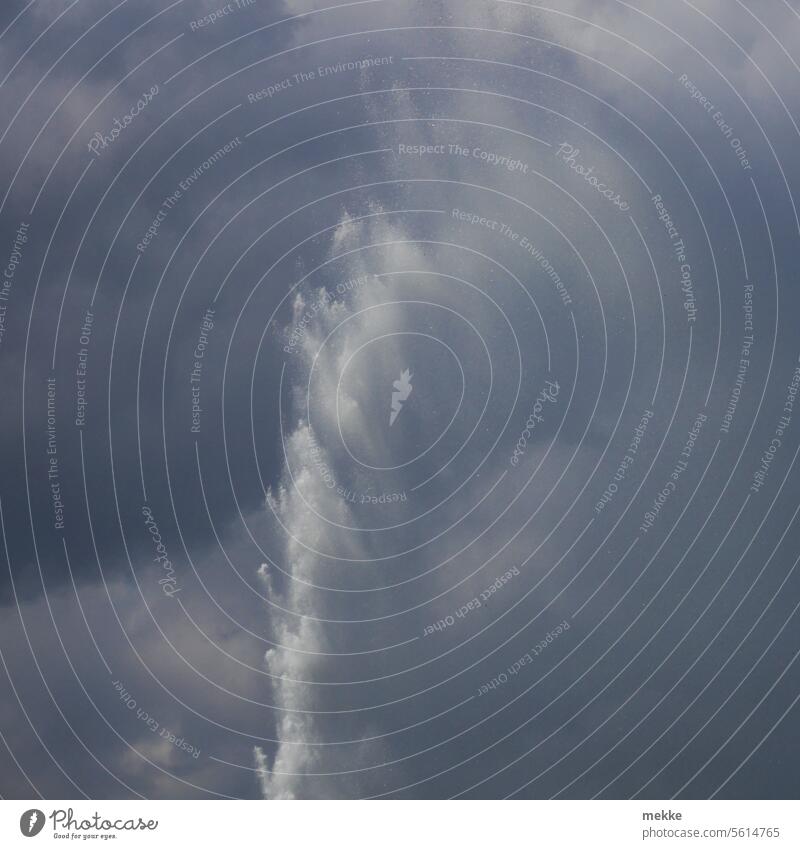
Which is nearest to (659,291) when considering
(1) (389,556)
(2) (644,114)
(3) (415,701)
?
(2) (644,114)

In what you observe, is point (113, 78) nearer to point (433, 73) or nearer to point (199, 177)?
point (199, 177)
